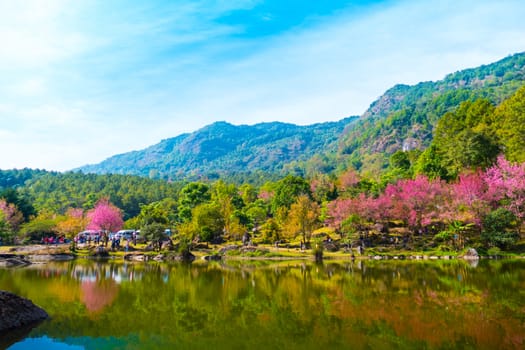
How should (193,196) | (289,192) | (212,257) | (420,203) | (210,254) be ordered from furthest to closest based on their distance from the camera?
(193,196)
(289,192)
(210,254)
(212,257)
(420,203)

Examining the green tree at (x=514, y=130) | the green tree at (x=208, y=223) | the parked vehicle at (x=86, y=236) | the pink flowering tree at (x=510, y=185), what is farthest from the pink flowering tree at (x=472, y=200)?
the parked vehicle at (x=86, y=236)

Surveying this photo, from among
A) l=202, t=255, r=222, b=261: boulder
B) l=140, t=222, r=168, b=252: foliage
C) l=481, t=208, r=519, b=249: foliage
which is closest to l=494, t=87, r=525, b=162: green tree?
l=481, t=208, r=519, b=249: foliage

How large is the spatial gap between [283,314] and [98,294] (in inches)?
437

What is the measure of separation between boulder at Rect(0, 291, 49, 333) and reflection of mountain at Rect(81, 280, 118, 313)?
220 centimetres

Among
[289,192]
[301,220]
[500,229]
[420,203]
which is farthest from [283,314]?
[289,192]

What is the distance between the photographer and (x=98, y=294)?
65.4 feet

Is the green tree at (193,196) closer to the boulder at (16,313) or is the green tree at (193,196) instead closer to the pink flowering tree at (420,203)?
the pink flowering tree at (420,203)

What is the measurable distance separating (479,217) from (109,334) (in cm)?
4424

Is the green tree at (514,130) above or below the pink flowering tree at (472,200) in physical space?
above

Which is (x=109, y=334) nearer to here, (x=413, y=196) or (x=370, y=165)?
(x=413, y=196)

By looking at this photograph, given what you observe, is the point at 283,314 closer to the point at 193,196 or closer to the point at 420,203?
the point at 420,203

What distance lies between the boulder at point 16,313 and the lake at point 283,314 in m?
0.63

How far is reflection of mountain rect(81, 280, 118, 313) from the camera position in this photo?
17031 millimetres

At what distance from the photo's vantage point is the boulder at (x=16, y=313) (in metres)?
13.1
